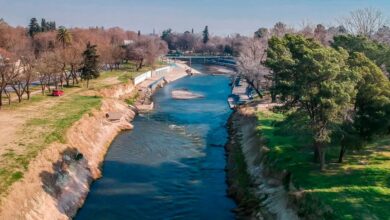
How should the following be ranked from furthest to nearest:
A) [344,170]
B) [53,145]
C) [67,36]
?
1. [67,36]
2. [53,145]
3. [344,170]

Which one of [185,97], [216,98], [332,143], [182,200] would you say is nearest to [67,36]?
[185,97]

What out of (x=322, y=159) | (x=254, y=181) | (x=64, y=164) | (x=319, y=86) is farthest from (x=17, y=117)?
(x=319, y=86)

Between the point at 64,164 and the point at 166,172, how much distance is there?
11201 millimetres

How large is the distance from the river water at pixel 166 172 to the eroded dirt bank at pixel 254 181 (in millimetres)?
1288

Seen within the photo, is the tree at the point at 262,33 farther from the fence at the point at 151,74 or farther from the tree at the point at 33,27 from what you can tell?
the tree at the point at 33,27

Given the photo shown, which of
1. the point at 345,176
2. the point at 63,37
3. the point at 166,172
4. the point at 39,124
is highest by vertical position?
the point at 63,37

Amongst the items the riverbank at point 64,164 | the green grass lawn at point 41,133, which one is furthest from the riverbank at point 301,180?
the green grass lawn at point 41,133

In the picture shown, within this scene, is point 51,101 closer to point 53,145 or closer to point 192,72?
point 53,145

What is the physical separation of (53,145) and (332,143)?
27582 mm

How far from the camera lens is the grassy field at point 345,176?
2742 cm

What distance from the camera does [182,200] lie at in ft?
126

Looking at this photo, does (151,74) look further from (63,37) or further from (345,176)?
(345,176)

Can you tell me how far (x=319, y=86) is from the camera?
3200 centimetres

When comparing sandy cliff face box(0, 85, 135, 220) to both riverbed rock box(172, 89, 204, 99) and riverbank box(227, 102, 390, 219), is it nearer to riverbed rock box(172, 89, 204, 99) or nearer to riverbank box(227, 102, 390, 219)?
riverbank box(227, 102, 390, 219)
